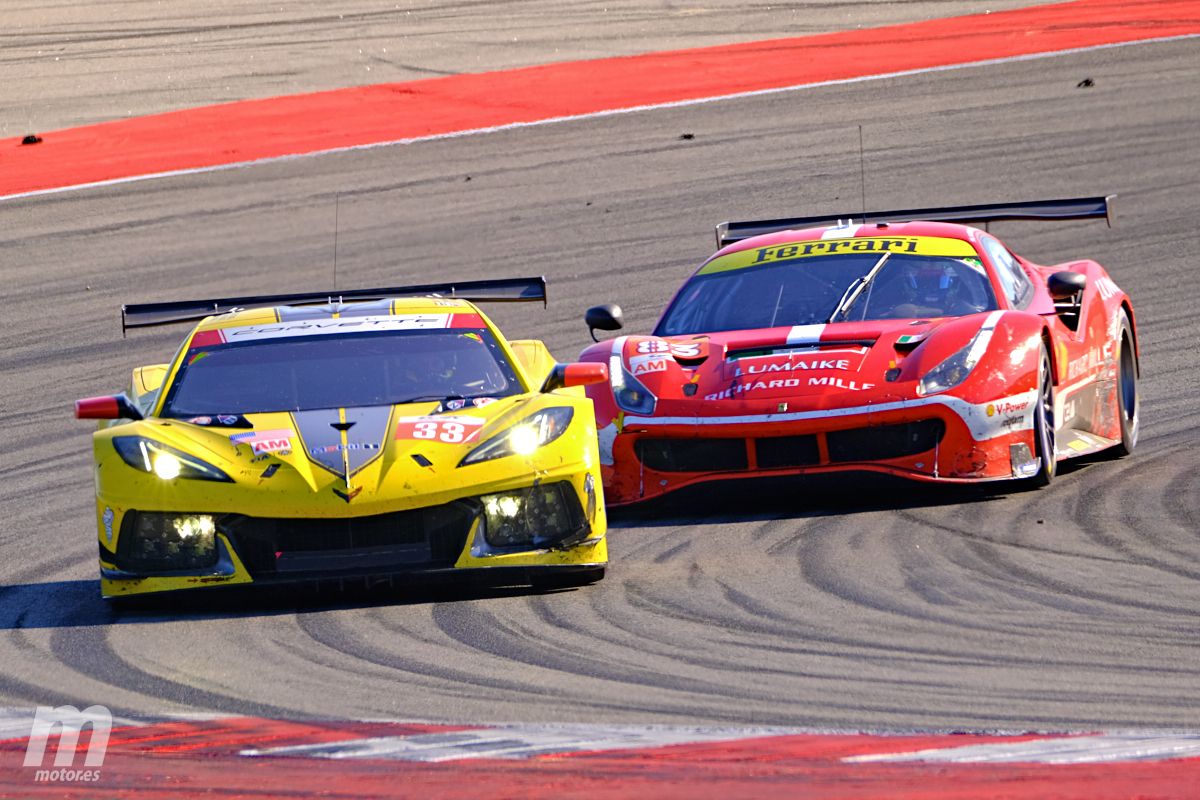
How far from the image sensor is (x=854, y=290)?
32.9 feet

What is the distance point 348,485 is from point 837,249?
3.79m

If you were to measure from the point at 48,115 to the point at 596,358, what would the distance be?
43.4 ft

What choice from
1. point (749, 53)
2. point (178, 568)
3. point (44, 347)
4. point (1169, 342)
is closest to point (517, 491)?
point (178, 568)

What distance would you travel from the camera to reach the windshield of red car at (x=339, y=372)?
8.18 meters

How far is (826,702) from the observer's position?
5680 millimetres

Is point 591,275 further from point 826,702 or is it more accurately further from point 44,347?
point 826,702

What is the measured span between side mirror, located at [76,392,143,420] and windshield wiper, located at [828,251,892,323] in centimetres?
330

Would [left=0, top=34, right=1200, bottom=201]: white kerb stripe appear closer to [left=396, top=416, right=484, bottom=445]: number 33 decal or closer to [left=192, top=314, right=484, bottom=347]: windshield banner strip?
[left=192, top=314, right=484, bottom=347]: windshield banner strip

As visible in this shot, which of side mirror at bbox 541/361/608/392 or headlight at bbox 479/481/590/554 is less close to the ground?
side mirror at bbox 541/361/608/392

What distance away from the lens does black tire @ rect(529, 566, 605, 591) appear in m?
7.64

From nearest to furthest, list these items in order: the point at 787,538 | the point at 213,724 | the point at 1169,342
A: 1. the point at 213,724
2. the point at 787,538
3. the point at 1169,342

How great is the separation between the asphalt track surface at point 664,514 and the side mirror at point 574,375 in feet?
2.35

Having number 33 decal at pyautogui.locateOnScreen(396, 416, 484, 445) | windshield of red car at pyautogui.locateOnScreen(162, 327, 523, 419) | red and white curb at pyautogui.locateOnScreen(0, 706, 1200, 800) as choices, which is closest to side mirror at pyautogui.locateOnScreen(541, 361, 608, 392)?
windshield of red car at pyautogui.locateOnScreen(162, 327, 523, 419)

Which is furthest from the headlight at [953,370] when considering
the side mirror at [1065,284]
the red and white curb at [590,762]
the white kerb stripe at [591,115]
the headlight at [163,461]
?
the white kerb stripe at [591,115]
